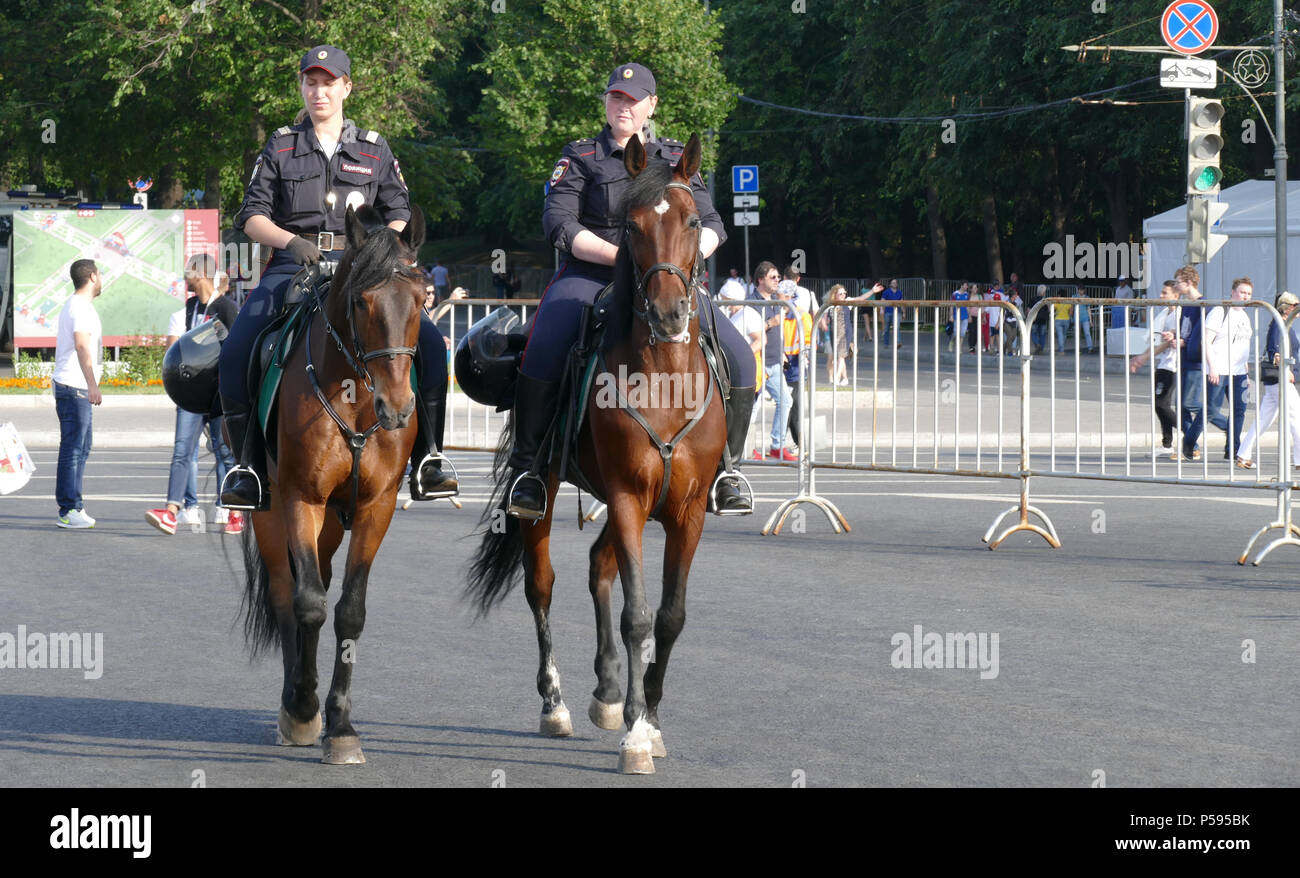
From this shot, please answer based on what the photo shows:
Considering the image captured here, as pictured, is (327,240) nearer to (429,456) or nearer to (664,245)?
(429,456)

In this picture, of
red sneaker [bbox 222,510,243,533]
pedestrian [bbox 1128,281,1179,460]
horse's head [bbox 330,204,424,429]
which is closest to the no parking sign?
pedestrian [bbox 1128,281,1179,460]

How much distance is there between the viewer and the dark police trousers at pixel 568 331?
7.63 m

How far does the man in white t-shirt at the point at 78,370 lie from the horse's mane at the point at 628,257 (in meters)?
8.31

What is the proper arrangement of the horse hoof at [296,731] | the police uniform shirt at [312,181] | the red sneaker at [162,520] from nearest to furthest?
the horse hoof at [296,731]
the police uniform shirt at [312,181]
the red sneaker at [162,520]

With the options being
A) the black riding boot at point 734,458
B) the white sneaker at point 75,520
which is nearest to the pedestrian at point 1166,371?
the white sneaker at point 75,520

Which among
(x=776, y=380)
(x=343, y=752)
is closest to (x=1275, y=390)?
(x=776, y=380)

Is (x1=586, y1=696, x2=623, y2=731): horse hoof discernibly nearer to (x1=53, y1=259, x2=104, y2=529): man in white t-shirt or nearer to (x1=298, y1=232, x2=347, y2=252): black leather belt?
(x1=298, y1=232, x2=347, y2=252): black leather belt

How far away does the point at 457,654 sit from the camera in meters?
9.11

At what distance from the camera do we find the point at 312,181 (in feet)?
25.5

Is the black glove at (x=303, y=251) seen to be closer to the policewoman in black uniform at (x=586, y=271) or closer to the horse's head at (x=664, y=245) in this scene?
the policewoman in black uniform at (x=586, y=271)

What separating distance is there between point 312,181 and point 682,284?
1.97m

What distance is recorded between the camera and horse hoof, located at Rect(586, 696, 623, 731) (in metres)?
7.41

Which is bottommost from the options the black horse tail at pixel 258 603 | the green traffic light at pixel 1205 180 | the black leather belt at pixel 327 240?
the black horse tail at pixel 258 603
